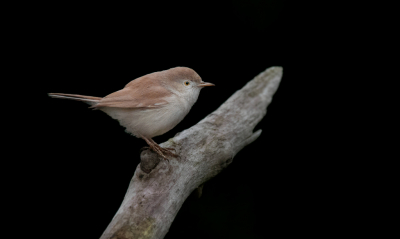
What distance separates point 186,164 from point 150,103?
629 millimetres

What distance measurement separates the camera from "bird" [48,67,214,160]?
266cm

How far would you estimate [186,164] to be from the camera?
2959mm

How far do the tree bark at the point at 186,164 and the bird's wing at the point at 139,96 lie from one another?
382 millimetres

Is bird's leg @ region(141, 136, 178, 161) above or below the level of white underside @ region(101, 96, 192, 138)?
below

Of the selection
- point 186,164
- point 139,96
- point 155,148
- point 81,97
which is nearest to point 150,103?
point 139,96

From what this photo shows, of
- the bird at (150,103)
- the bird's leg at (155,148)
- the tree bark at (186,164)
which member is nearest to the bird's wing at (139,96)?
the bird at (150,103)

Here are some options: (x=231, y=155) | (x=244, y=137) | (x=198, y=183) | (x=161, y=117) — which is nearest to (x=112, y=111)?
(x=161, y=117)

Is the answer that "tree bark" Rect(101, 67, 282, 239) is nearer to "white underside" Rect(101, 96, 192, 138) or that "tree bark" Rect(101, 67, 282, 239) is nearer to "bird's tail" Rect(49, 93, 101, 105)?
"white underside" Rect(101, 96, 192, 138)

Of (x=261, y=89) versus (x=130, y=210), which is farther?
(x=261, y=89)

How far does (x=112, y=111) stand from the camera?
2.72 metres

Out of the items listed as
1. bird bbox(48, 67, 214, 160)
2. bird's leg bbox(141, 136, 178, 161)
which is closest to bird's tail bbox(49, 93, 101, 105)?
bird bbox(48, 67, 214, 160)

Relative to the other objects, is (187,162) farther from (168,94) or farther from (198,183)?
(168,94)

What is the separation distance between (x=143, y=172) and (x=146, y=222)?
1.53 feet

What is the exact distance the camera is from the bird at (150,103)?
266 cm
